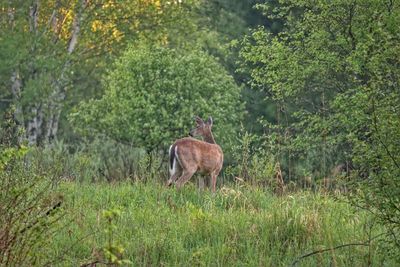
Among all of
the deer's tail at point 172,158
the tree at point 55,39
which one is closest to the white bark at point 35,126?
the tree at point 55,39

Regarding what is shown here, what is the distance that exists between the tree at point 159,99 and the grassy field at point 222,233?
12319 millimetres

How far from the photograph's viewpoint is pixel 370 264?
7121 mm

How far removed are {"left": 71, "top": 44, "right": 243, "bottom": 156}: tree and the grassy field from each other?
1232 cm

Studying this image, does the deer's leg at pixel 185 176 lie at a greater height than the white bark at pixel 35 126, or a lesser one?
greater

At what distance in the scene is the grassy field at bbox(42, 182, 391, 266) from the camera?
746cm

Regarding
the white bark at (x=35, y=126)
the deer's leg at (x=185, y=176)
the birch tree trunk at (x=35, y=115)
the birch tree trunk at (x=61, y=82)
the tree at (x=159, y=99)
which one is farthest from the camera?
the white bark at (x=35, y=126)

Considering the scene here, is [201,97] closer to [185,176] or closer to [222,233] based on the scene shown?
[185,176]

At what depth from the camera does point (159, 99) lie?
22938 millimetres

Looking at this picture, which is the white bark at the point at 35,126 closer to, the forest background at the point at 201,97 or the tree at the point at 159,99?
the forest background at the point at 201,97

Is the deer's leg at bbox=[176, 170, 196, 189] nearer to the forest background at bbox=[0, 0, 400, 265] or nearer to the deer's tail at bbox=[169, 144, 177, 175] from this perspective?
the deer's tail at bbox=[169, 144, 177, 175]

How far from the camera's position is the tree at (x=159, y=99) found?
2267 centimetres

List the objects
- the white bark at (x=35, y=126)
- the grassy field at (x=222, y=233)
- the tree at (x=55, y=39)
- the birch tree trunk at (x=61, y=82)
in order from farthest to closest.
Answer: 1. the white bark at (x=35, y=126)
2. the birch tree trunk at (x=61, y=82)
3. the tree at (x=55, y=39)
4. the grassy field at (x=222, y=233)

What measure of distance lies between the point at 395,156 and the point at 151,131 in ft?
52.5

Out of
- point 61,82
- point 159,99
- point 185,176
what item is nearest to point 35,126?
point 61,82
